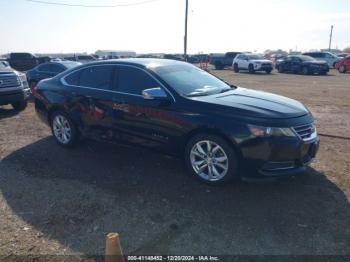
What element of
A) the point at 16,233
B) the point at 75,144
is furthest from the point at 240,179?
the point at 75,144

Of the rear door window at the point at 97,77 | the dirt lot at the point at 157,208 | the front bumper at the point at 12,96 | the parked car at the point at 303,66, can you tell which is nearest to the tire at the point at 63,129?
the dirt lot at the point at 157,208

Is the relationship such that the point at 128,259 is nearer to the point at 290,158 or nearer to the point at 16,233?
the point at 16,233

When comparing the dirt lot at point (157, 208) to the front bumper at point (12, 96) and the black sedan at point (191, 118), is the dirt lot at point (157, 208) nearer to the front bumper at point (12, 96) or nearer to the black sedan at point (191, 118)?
the black sedan at point (191, 118)

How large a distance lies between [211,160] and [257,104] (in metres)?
0.98

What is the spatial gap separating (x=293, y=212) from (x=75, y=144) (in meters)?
4.21

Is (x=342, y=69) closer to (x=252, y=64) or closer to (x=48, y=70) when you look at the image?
(x=252, y=64)

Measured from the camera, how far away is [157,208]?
4.39 meters

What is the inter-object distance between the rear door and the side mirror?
0.08 metres

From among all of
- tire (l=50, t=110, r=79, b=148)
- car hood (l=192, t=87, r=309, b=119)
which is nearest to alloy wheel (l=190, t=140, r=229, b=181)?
car hood (l=192, t=87, r=309, b=119)

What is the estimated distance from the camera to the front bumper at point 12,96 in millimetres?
10068

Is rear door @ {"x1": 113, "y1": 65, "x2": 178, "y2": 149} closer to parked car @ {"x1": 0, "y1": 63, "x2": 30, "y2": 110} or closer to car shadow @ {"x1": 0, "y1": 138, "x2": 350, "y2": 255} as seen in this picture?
car shadow @ {"x1": 0, "y1": 138, "x2": 350, "y2": 255}

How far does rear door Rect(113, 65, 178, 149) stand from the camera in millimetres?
5223

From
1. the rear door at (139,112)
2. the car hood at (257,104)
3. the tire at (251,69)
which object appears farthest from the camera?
the tire at (251,69)

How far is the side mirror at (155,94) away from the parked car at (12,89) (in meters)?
6.64
